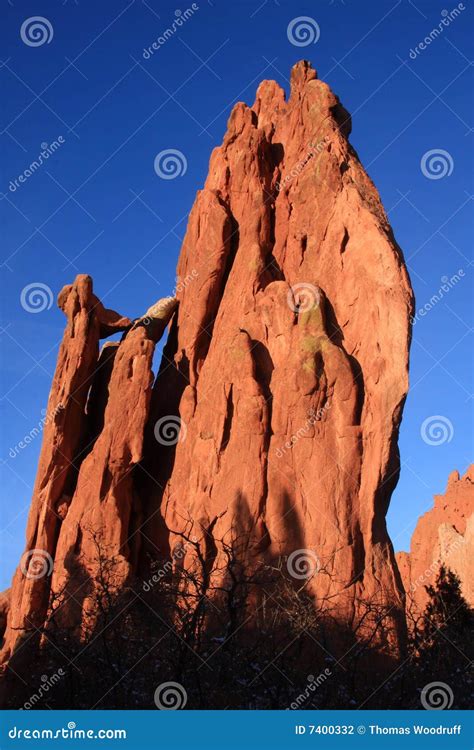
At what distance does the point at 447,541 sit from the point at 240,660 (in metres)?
41.6

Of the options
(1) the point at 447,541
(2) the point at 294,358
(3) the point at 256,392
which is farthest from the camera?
(1) the point at 447,541

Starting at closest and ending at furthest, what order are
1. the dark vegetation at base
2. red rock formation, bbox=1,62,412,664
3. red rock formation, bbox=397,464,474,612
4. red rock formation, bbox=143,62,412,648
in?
the dark vegetation at base
red rock formation, bbox=143,62,412,648
red rock formation, bbox=1,62,412,664
red rock formation, bbox=397,464,474,612

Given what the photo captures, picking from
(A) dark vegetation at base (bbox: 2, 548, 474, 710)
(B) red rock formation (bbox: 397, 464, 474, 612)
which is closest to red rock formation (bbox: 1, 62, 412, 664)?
(A) dark vegetation at base (bbox: 2, 548, 474, 710)

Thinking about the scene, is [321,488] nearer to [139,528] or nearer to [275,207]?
[139,528]

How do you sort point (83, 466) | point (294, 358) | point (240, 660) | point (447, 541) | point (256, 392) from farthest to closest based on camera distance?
point (447, 541), point (83, 466), point (256, 392), point (294, 358), point (240, 660)

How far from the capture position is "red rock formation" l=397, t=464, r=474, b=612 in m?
59.9

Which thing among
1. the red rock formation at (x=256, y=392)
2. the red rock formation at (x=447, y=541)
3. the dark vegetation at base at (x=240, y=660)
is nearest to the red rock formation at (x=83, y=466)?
the red rock formation at (x=256, y=392)

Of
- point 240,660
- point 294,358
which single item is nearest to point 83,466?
point 294,358

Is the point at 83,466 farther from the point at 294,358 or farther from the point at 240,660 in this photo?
the point at 240,660

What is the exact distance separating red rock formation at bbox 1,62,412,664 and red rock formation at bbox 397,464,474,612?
26.9m

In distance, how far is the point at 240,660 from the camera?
943 inches

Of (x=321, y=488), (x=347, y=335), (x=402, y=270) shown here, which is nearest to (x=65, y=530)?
(x=321, y=488)

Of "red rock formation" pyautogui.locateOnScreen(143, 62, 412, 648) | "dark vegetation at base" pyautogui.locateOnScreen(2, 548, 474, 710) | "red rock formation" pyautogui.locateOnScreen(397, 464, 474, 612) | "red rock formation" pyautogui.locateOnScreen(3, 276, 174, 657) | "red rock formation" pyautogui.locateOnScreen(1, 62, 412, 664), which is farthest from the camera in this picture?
"red rock formation" pyautogui.locateOnScreen(397, 464, 474, 612)

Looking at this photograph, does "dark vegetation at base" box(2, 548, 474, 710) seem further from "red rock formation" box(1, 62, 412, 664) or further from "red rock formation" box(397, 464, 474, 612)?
"red rock formation" box(397, 464, 474, 612)
